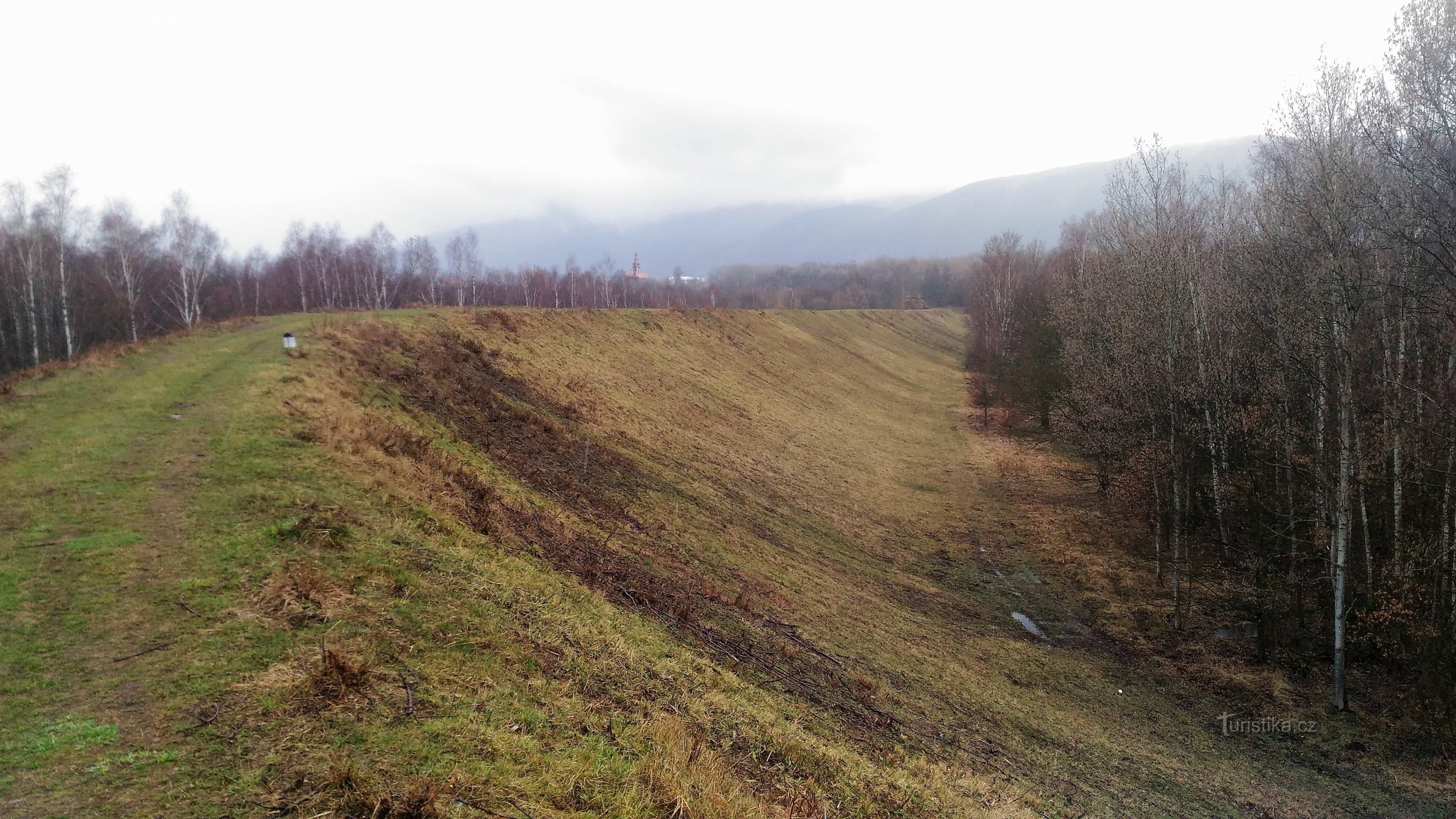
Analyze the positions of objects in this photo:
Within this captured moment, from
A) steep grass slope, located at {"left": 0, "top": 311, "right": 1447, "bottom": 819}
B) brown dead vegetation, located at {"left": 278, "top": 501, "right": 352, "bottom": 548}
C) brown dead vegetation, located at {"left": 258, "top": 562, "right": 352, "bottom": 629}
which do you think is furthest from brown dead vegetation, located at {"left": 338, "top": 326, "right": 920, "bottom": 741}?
brown dead vegetation, located at {"left": 258, "top": 562, "right": 352, "bottom": 629}

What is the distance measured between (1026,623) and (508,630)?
51.2ft

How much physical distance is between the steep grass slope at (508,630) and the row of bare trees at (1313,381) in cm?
249

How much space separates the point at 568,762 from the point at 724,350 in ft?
142

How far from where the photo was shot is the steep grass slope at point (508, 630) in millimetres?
5359

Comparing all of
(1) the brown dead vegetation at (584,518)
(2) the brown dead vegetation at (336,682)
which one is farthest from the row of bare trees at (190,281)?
(2) the brown dead vegetation at (336,682)

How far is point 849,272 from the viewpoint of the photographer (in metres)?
189

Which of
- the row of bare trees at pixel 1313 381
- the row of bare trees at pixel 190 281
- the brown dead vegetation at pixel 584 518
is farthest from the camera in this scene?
the row of bare trees at pixel 190 281

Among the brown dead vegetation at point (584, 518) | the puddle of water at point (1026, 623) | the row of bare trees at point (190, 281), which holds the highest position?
the row of bare trees at point (190, 281)

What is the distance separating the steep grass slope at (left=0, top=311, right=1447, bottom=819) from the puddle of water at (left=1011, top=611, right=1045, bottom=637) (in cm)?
41

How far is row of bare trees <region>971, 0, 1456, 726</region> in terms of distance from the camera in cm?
1250

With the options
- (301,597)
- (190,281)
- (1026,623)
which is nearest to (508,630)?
(301,597)

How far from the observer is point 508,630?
26.4ft

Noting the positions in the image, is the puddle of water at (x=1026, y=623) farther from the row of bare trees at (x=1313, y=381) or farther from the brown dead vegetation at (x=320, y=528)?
the brown dead vegetation at (x=320, y=528)

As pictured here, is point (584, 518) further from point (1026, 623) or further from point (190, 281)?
point (190, 281)
